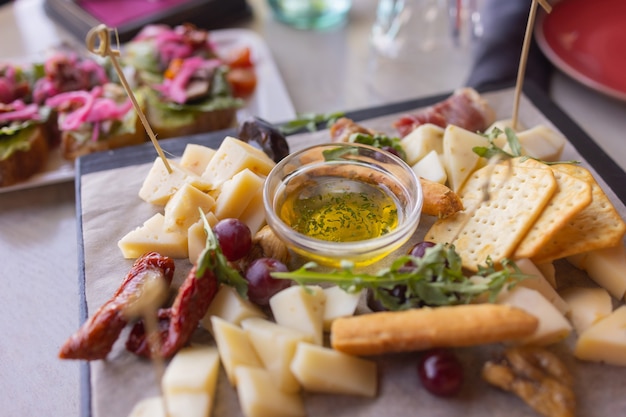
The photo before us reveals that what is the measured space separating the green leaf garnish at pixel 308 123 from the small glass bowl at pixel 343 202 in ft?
1.09

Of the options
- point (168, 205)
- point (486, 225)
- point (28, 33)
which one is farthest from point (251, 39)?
point (486, 225)

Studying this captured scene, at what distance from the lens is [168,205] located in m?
1.54

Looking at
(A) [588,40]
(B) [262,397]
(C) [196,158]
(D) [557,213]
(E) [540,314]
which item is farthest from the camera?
(A) [588,40]

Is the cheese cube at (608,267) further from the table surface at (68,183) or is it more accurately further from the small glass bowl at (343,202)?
the table surface at (68,183)

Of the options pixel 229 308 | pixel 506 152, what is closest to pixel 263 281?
pixel 229 308

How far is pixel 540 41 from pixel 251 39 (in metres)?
1.21

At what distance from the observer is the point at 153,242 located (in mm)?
1479

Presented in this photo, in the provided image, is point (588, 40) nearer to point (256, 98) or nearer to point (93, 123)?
point (256, 98)

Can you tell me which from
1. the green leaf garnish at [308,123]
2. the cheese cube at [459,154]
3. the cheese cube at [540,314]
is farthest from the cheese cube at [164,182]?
the cheese cube at [540,314]

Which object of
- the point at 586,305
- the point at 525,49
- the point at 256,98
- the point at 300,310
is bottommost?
the point at 256,98

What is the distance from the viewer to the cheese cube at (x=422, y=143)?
5.67 ft

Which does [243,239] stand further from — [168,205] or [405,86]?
[405,86]

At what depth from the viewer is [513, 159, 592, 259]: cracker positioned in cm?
135

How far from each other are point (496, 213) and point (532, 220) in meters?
0.10
